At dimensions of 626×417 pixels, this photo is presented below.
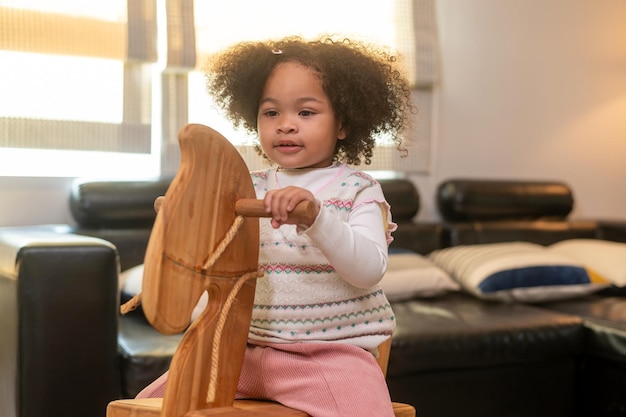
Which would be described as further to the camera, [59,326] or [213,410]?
[59,326]

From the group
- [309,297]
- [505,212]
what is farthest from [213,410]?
[505,212]

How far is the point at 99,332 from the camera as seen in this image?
1.77 metres

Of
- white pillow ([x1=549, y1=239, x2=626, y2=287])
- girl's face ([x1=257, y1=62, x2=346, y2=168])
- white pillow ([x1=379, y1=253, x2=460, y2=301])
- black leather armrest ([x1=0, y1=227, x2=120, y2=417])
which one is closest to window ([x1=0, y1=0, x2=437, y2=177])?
white pillow ([x1=379, y1=253, x2=460, y2=301])

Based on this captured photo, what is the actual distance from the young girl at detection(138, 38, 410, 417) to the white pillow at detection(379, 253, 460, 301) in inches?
46.5

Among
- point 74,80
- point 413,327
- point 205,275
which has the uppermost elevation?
point 74,80

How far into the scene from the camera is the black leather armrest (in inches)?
66.7

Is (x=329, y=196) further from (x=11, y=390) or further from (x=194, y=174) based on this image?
(x=11, y=390)

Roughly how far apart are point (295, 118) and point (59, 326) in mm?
798

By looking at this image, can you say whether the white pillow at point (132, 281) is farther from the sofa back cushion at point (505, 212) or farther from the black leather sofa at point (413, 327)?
the sofa back cushion at point (505, 212)

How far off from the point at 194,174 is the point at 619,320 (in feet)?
5.89

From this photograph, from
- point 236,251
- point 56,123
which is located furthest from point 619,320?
point 56,123

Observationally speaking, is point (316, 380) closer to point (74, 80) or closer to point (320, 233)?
point (320, 233)

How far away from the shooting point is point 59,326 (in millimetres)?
1723

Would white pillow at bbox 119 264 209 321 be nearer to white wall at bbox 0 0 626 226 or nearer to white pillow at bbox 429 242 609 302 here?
white pillow at bbox 429 242 609 302
